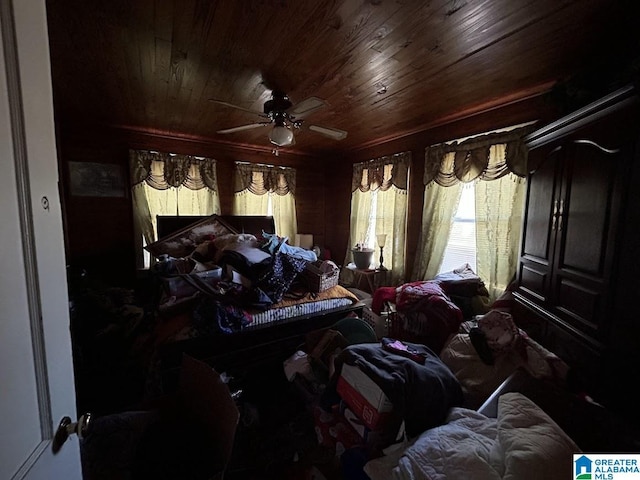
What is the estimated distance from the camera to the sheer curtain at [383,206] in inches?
139

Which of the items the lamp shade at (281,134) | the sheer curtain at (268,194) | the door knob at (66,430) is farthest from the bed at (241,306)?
the sheer curtain at (268,194)

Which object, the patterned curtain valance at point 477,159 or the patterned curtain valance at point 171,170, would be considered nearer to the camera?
the patterned curtain valance at point 477,159

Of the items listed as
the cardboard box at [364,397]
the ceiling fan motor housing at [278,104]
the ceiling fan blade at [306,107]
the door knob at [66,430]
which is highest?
the ceiling fan motor housing at [278,104]

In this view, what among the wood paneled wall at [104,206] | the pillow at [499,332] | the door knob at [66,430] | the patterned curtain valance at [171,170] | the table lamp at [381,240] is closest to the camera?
the door knob at [66,430]

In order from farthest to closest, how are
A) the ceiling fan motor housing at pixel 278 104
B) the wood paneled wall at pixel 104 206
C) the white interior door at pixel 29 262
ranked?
1. the wood paneled wall at pixel 104 206
2. the ceiling fan motor housing at pixel 278 104
3. the white interior door at pixel 29 262

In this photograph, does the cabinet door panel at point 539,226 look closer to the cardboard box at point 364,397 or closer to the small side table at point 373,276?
the cardboard box at point 364,397

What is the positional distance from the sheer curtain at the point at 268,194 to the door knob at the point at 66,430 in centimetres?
360

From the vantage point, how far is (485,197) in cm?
262

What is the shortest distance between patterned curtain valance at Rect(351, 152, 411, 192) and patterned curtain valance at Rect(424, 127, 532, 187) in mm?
355

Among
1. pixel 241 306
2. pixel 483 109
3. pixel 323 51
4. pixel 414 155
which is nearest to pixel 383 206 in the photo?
pixel 414 155

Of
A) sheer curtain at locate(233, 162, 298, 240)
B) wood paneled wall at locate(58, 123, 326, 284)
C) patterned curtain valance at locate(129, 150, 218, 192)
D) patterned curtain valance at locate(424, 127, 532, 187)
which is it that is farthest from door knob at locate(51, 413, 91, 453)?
sheer curtain at locate(233, 162, 298, 240)

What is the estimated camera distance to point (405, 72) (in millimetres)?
1960

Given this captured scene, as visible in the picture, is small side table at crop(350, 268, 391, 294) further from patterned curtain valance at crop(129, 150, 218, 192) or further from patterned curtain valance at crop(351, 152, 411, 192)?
patterned curtain valance at crop(129, 150, 218, 192)

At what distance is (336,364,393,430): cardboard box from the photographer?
110cm
